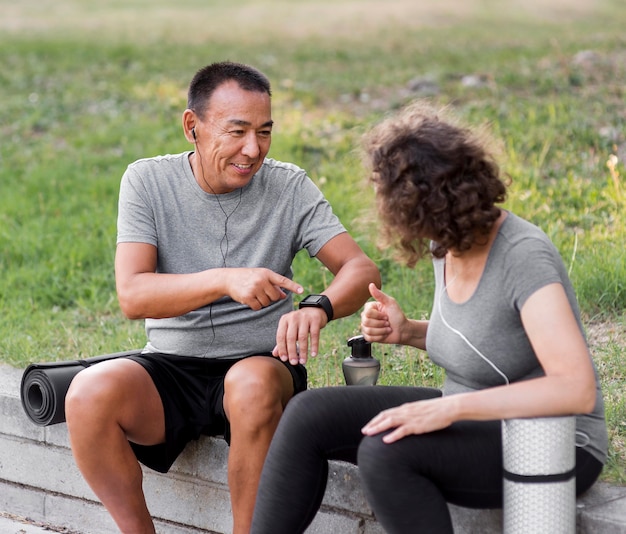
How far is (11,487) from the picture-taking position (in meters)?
4.16

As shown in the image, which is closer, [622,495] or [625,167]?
[622,495]

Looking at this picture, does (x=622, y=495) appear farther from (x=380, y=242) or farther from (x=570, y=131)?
(x=570, y=131)

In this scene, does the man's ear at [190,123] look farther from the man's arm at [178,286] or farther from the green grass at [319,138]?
the green grass at [319,138]

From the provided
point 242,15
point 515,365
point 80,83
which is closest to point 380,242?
point 515,365

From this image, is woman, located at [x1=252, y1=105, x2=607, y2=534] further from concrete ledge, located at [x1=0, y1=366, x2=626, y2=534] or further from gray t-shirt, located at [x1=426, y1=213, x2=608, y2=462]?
concrete ledge, located at [x1=0, y1=366, x2=626, y2=534]

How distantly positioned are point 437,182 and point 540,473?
773 millimetres

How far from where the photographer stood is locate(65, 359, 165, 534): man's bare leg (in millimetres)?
3186

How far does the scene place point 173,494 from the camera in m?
3.71

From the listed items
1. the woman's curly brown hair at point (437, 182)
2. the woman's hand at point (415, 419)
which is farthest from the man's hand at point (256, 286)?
the woman's hand at point (415, 419)

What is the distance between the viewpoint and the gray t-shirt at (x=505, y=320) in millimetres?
2588

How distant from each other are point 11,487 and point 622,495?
96.7 inches

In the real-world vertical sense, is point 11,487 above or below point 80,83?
below

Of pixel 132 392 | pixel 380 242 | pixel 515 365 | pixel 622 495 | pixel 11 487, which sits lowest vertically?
pixel 11 487

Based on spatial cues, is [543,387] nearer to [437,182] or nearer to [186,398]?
[437,182]
